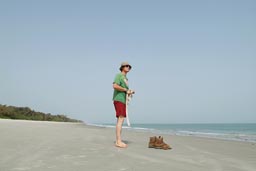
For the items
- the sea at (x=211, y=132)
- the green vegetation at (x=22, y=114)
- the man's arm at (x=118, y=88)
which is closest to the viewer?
the man's arm at (x=118, y=88)

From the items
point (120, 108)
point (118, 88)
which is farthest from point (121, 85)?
point (120, 108)

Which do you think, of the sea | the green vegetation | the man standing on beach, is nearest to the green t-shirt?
the man standing on beach

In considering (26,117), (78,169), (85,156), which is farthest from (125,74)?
(26,117)

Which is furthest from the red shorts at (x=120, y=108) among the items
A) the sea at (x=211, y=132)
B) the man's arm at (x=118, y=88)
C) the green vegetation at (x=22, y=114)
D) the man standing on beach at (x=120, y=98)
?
the green vegetation at (x=22, y=114)

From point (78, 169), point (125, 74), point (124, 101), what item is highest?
point (125, 74)

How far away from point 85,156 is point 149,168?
1.28 meters

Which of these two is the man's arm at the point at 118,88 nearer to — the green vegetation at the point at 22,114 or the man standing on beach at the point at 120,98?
the man standing on beach at the point at 120,98

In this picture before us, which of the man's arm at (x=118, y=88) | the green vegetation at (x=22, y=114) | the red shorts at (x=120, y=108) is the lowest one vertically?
the red shorts at (x=120, y=108)

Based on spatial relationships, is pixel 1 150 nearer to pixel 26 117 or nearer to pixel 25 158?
pixel 25 158

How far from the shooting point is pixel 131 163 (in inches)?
171

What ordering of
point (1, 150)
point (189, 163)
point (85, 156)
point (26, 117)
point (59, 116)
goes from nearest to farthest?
point (189, 163) → point (85, 156) → point (1, 150) → point (26, 117) → point (59, 116)

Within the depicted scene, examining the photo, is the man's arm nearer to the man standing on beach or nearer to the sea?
the man standing on beach

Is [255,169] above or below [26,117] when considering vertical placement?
below

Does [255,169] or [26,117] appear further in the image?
[26,117]
